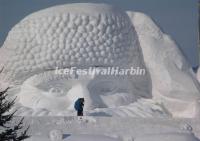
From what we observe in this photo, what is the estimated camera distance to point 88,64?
14102mm

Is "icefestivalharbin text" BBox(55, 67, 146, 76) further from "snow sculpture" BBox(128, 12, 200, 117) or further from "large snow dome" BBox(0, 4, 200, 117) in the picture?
"snow sculpture" BBox(128, 12, 200, 117)

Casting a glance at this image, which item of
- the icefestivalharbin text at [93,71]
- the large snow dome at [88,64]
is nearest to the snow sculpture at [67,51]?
the large snow dome at [88,64]

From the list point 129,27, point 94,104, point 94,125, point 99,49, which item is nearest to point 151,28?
point 129,27

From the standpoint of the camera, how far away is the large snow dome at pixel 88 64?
1398 centimetres

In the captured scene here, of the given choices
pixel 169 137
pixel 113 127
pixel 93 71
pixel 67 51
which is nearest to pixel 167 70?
pixel 93 71

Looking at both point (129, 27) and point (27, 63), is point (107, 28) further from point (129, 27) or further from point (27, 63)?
point (27, 63)

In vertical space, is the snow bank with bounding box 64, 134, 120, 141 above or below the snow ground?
above

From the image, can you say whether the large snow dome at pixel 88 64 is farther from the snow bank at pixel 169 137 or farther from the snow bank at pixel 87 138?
the snow bank at pixel 87 138

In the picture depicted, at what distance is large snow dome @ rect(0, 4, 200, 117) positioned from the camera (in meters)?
14.0

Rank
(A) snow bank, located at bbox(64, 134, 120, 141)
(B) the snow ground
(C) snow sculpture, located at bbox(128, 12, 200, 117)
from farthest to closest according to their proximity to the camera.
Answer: (C) snow sculpture, located at bbox(128, 12, 200, 117), (B) the snow ground, (A) snow bank, located at bbox(64, 134, 120, 141)

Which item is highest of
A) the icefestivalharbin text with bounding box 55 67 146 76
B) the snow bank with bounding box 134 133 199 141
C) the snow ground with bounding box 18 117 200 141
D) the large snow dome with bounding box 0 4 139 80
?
the large snow dome with bounding box 0 4 139 80

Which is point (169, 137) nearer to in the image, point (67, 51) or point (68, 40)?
point (67, 51)

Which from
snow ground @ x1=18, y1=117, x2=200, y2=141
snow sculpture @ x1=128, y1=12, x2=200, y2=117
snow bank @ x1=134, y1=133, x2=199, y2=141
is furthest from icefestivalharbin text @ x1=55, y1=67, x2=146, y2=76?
snow bank @ x1=134, y1=133, x2=199, y2=141

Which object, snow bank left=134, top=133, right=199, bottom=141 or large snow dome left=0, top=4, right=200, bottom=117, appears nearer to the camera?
snow bank left=134, top=133, right=199, bottom=141
